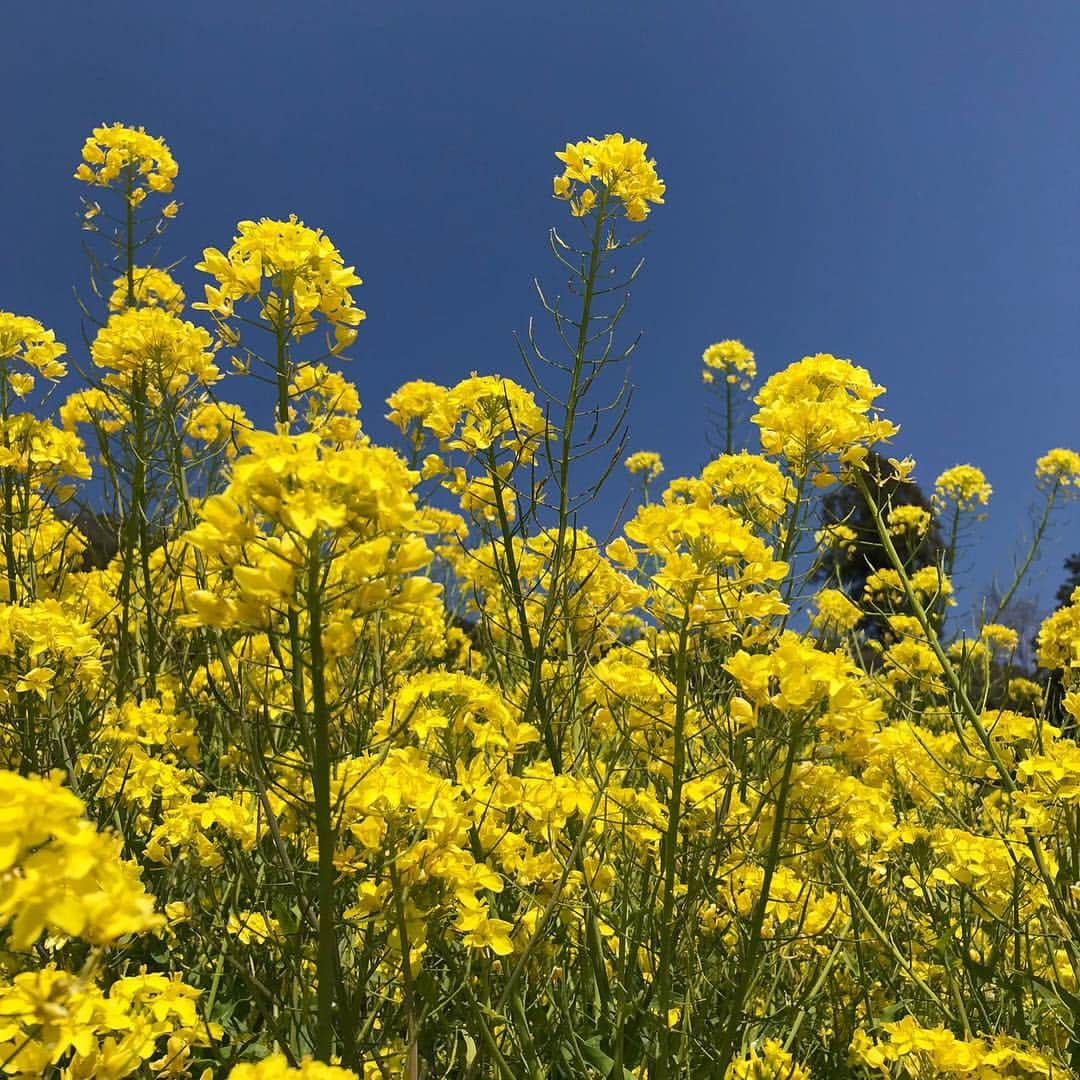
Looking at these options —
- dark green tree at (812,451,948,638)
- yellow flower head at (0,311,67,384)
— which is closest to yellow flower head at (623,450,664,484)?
dark green tree at (812,451,948,638)

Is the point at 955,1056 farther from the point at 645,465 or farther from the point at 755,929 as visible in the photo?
the point at 645,465

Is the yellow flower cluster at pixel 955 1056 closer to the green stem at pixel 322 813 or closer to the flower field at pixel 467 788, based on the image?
the flower field at pixel 467 788

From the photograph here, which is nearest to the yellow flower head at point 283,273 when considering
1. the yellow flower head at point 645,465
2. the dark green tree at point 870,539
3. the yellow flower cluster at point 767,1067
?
the dark green tree at point 870,539

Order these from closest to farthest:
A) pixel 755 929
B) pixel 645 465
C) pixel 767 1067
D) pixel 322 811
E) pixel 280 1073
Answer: pixel 280 1073 → pixel 322 811 → pixel 755 929 → pixel 767 1067 → pixel 645 465

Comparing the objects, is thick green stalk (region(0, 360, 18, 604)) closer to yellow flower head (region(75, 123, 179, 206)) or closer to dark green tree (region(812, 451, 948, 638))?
yellow flower head (region(75, 123, 179, 206))

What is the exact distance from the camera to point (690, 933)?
6.64 ft

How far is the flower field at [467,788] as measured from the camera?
1.30 metres

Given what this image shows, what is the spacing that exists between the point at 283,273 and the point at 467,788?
133cm

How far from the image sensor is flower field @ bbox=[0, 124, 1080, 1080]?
130 cm

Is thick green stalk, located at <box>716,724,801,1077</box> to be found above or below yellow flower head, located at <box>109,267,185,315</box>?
below

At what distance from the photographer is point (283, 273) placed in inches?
84.4

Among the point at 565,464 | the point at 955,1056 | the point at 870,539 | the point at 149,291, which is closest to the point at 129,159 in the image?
the point at 149,291

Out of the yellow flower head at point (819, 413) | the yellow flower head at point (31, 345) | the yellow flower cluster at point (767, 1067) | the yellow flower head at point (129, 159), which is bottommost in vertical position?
the yellow flower cluster at point (767, 1067)

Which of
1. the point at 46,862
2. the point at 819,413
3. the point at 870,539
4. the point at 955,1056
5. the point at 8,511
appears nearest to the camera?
the point at 46,862
